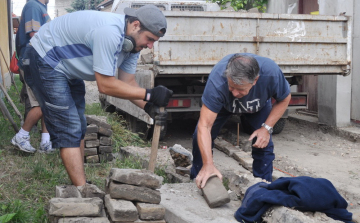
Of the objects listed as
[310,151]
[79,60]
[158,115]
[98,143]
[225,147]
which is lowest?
[310,151]

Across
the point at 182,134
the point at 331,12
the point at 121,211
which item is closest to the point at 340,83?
the point at 331,12

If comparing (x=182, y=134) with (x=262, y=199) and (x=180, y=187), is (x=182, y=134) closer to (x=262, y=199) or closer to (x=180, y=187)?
(x=180, y=187)

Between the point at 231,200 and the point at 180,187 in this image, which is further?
the point at 180,187

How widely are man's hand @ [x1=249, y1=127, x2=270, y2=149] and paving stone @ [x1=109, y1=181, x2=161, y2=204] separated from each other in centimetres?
124

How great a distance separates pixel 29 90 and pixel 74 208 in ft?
8.62

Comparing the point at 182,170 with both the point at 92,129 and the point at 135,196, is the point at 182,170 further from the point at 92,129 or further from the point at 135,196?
the point at 135,196

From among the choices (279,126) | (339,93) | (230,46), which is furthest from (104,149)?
(339,93)

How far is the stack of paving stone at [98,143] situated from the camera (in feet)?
16.9

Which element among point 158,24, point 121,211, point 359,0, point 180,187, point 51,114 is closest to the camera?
point 121,211

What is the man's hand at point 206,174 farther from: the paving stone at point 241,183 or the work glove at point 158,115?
the work glove at point 158,115

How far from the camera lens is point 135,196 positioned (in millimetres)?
3104

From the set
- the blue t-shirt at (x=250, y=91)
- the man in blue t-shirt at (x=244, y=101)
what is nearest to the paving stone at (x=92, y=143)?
the man in blue t-shirt at (x=244, y=101)

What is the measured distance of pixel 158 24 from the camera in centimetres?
329

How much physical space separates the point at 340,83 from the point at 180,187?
17.4 ft
